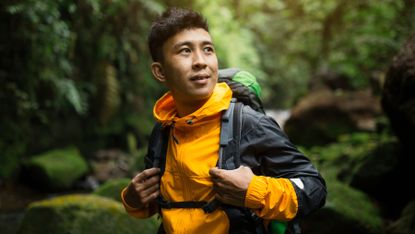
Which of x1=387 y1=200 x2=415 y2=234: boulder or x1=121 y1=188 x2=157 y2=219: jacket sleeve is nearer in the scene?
x1=121 y1=188 x2=157 y2=219: jacket sleeve

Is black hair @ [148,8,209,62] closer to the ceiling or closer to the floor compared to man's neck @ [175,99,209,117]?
closer to the ceiling

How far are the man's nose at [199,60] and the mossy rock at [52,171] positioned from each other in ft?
21.1

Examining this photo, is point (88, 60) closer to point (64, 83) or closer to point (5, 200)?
point (64, 83)

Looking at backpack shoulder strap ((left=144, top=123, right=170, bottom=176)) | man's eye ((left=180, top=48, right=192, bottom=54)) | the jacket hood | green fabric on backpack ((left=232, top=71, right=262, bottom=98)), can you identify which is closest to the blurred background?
backpack shoulder strap ((left=144, top=123, right=170, bottom=176))

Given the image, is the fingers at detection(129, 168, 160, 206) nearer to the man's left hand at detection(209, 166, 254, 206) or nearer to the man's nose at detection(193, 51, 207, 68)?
the man's left hand at detection(209, 166, 254, 206)

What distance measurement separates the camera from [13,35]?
21.1 ft

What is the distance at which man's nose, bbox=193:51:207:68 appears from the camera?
185 centimetres

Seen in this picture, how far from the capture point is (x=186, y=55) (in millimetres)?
1879

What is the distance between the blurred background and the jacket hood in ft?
6.30

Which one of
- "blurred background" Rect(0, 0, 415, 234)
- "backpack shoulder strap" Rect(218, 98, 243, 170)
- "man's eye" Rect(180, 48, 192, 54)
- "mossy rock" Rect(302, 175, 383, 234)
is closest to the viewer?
"backpack shoulder strap" Rect(218, 98, 243, 170)

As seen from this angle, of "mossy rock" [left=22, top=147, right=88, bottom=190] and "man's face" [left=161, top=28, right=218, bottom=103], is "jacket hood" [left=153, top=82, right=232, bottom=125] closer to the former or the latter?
"man's face" [left=161, top=28, right=218, bottom=103]

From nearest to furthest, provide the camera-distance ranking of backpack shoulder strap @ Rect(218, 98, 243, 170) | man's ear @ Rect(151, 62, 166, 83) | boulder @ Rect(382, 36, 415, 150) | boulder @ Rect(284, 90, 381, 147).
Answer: backpack shoulder strap @ Rect(218, 98, 243, 170)
man's ear @ Rect(151, 62, 166, 83)
boulder @ Rect(382, 36, 415, 150)
boulder @ Rect(284, 90, 381, 147)

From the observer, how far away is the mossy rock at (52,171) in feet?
24.8

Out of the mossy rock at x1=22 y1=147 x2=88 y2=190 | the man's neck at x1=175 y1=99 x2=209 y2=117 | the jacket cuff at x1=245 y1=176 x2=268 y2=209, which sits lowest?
the mossy rock at x1=22 y1=147 x2=88 y2=190
